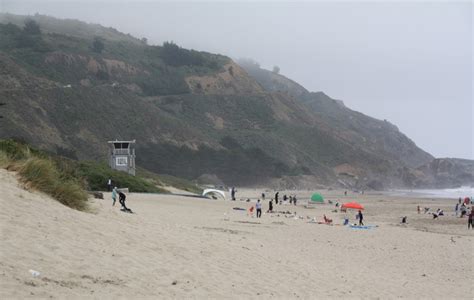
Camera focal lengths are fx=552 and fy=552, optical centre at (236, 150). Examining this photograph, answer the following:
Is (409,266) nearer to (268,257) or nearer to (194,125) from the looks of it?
(268,257)

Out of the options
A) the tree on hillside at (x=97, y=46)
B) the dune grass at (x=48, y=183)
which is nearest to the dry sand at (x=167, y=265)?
the dune grass at (x=48, y=183)

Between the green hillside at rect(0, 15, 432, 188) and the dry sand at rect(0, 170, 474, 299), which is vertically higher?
the green hillside at rect(0, 15, 432, 188)

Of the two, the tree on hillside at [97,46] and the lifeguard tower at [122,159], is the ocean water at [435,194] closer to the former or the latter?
the lifeguard tower at [122,159]

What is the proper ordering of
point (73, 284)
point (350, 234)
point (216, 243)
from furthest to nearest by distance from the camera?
point (350, 234) → point (216, 243) → point (73, 284)

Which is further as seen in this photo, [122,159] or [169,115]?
[169,115]

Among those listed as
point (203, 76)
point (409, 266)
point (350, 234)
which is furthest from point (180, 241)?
point (203, 76)

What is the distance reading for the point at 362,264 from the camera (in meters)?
13.6

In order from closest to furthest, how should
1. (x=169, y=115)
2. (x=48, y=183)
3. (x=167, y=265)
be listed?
(x=167, y=265)
(x=48, y=183)
(x=169, y=115)

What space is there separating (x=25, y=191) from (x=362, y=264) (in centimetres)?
809

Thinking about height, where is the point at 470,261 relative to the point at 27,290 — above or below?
below

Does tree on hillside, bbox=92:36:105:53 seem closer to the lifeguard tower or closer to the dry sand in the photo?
→ the lifeguard tower

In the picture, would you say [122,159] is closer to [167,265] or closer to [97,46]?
[167,265]

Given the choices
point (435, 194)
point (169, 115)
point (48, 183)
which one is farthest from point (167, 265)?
point (169, 115)

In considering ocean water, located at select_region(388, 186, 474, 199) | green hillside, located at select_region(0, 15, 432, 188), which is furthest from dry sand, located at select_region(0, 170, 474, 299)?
ocean water, located at select_region(388, 186, 474, 199)
